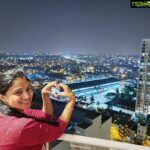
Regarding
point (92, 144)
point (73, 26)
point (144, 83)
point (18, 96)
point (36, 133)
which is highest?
point (73, 26)

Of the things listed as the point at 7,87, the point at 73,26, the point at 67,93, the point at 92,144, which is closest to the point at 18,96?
the point at 7,87

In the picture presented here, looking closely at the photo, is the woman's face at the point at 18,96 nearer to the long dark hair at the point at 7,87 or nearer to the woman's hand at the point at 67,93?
the long dark hair at the point at 7,87

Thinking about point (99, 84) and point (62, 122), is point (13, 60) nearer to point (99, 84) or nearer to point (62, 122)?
point (99, 84)

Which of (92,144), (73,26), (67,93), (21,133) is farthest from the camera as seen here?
(73,26)

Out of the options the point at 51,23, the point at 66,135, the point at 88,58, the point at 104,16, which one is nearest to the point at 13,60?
the point at 51,23

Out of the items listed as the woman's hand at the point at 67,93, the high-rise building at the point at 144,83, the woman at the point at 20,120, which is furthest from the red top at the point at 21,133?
the high-rise building at the point at 144,83

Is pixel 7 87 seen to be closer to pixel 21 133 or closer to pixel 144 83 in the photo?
pixel 21 133
